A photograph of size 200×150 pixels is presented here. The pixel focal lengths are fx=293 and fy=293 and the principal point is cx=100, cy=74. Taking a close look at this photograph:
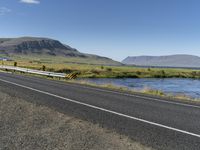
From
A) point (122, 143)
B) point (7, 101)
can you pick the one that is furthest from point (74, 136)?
point (7, 101)

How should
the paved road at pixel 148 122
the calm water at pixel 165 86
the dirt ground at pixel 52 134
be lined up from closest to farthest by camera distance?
the dirt ground at pixel 52 134, the paved road at pixel 148 122, the calm water at pixel 165 86

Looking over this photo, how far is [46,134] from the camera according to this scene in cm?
714

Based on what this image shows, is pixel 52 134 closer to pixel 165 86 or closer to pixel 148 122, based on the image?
pixel 148 122

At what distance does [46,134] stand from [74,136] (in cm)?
70

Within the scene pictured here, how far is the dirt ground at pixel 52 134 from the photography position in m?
6.24

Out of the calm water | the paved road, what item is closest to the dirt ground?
the paved road

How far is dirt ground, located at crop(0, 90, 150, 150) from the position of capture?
6.24 meters

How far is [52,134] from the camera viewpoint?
7.17 metres

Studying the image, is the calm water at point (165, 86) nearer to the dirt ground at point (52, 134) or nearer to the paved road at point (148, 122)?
the paved road at point (148, 122)

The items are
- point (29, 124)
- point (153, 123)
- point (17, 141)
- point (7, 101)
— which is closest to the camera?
point (17, 141)

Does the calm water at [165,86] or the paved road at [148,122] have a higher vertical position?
the paved road at [148,122]

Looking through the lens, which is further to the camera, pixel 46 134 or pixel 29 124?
Result: pixel 29 124

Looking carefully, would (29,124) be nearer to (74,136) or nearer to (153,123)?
Answer: (74,136)

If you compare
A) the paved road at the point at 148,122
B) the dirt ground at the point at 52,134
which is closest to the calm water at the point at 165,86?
the paved road at the point at 148,122
